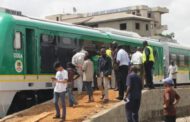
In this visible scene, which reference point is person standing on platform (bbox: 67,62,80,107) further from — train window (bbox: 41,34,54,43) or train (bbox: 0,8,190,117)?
train window (bbox: 41,34,54,43)

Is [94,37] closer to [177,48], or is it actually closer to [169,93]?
[169,93]

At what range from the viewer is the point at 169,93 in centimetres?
1333

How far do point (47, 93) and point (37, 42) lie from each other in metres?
2.18

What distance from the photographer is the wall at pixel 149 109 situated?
16453 mm

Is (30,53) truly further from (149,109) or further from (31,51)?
(149,109)

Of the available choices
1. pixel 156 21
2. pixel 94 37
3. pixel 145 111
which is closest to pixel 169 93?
pixel 145 111

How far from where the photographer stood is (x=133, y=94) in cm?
1493

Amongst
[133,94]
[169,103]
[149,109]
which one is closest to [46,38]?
[149,109]

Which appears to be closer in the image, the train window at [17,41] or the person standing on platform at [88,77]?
the train window at [17,41]

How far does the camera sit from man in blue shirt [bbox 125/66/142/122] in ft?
48.7

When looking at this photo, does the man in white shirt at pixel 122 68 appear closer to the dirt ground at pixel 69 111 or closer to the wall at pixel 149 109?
the dirt ground at pixel 69 111

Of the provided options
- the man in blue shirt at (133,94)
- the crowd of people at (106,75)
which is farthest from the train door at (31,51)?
the man in blue shirt at (133,94)

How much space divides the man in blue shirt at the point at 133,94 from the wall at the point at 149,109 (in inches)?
49.0

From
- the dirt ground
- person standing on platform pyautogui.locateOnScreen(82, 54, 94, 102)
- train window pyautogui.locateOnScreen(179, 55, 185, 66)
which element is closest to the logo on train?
the dirt ground
